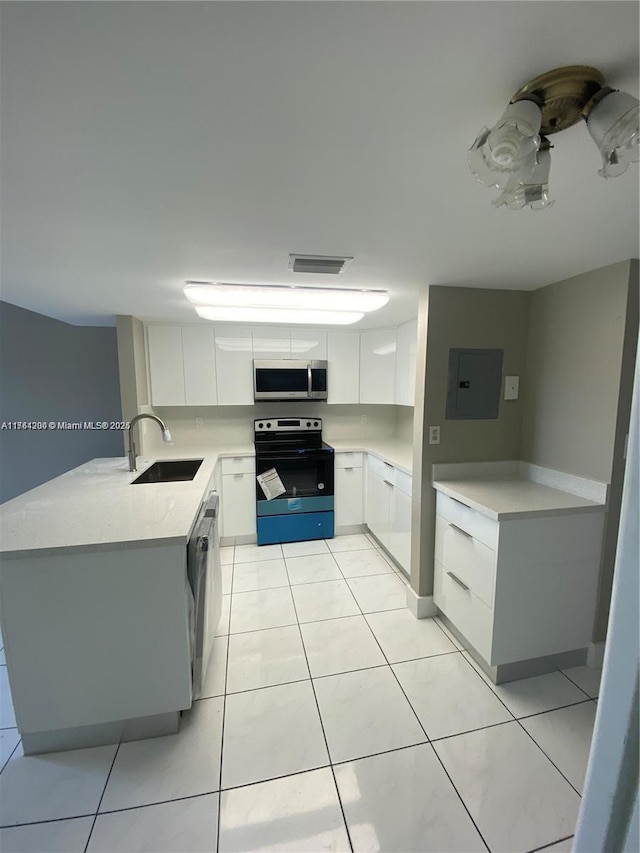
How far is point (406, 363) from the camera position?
3.06 meters

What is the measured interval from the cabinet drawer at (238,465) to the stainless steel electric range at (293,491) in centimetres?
7

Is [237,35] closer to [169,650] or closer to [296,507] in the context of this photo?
[169,650]

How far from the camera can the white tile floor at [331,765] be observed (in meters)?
1.18

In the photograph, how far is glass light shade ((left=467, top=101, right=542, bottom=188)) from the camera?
0.70 meters

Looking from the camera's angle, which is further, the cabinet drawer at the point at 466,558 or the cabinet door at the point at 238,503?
the cabinet door at the point at 238,503

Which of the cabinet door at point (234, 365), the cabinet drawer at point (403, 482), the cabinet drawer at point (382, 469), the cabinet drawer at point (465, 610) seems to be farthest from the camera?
the cabinet door at point (234, 365)

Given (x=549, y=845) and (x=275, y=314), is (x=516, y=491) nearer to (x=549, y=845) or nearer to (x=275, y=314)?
(x=549, y=845)

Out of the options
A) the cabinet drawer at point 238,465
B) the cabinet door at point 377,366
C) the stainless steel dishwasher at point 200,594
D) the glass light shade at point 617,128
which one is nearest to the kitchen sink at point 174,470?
the cabinet drawer at point 238,465

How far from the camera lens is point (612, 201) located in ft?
3.68

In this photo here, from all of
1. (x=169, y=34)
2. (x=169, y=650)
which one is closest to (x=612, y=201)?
(x=169, y=34)

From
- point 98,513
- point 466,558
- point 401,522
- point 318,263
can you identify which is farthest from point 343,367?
point 98,513

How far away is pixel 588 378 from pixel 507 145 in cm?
154

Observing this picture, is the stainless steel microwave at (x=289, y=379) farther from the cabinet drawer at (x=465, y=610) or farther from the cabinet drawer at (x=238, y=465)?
the cabinet drawer at (x=465, y=610)

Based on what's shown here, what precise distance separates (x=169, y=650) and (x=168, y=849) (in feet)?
1.88
